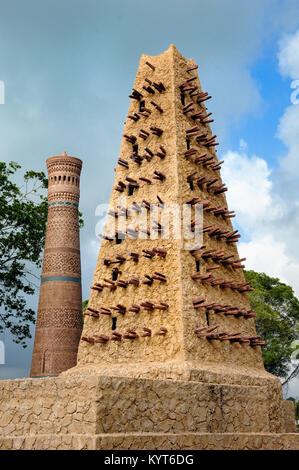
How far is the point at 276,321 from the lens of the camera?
28906 millimetres

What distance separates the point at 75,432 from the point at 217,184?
8805 mm

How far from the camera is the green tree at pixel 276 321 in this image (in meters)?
28.3

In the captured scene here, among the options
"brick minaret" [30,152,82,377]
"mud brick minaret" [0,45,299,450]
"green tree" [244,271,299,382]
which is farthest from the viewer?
"green tree" [244,271,299,382]

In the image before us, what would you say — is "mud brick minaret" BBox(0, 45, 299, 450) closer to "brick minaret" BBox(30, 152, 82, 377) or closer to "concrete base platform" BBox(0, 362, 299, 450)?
"concrete base platform" BBox(0, 362, 299, 450)

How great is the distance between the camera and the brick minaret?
24609mm

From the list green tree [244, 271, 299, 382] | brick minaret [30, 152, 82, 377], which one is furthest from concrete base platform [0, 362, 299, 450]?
green tree [244, 271, 299, 382]

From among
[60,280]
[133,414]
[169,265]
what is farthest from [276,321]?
[133,414]

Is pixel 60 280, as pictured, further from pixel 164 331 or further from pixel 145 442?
A: pixel 145 442

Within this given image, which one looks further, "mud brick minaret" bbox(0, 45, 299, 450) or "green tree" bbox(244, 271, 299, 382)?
"green tree" bbox(244, 271, 299, 382)

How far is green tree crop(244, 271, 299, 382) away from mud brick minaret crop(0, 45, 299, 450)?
13.5 metres

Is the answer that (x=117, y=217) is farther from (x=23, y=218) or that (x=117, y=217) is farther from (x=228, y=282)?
(x=23, y=218)

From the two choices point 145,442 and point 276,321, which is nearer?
point 145,442

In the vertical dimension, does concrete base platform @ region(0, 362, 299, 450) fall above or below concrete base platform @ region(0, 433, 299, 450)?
above

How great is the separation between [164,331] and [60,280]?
13.4 metres
